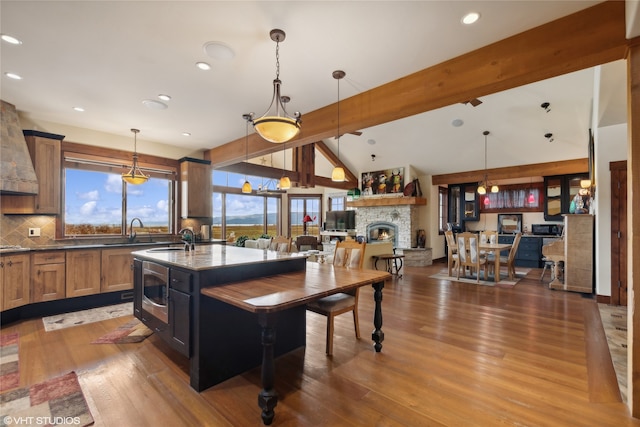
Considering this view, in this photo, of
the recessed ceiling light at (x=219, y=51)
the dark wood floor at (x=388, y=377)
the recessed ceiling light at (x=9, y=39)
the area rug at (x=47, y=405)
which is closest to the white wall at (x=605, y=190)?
the dark wood floor at (x=388, y=377)

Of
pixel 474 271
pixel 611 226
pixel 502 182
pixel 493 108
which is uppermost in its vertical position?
pixel 493 108

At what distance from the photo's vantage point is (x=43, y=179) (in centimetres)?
420

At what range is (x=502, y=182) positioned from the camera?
940 cm

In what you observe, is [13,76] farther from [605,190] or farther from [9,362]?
[605,190]

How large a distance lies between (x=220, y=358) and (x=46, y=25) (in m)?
3.06

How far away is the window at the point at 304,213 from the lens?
11711mm

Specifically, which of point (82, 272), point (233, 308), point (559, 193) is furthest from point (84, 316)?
point (559, 193)

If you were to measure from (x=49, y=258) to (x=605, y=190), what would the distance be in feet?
26.8

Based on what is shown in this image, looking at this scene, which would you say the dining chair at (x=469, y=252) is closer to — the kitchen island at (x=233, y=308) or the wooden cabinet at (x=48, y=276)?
the kitchen island at (x=233, y=308)

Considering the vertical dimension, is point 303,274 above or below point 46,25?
below

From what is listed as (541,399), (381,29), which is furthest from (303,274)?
(381,29)

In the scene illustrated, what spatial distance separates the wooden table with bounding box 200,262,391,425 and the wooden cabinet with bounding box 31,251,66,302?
336 centimetres

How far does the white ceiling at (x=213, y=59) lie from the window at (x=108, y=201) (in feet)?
2.44

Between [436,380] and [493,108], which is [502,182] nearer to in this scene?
[493,108]
